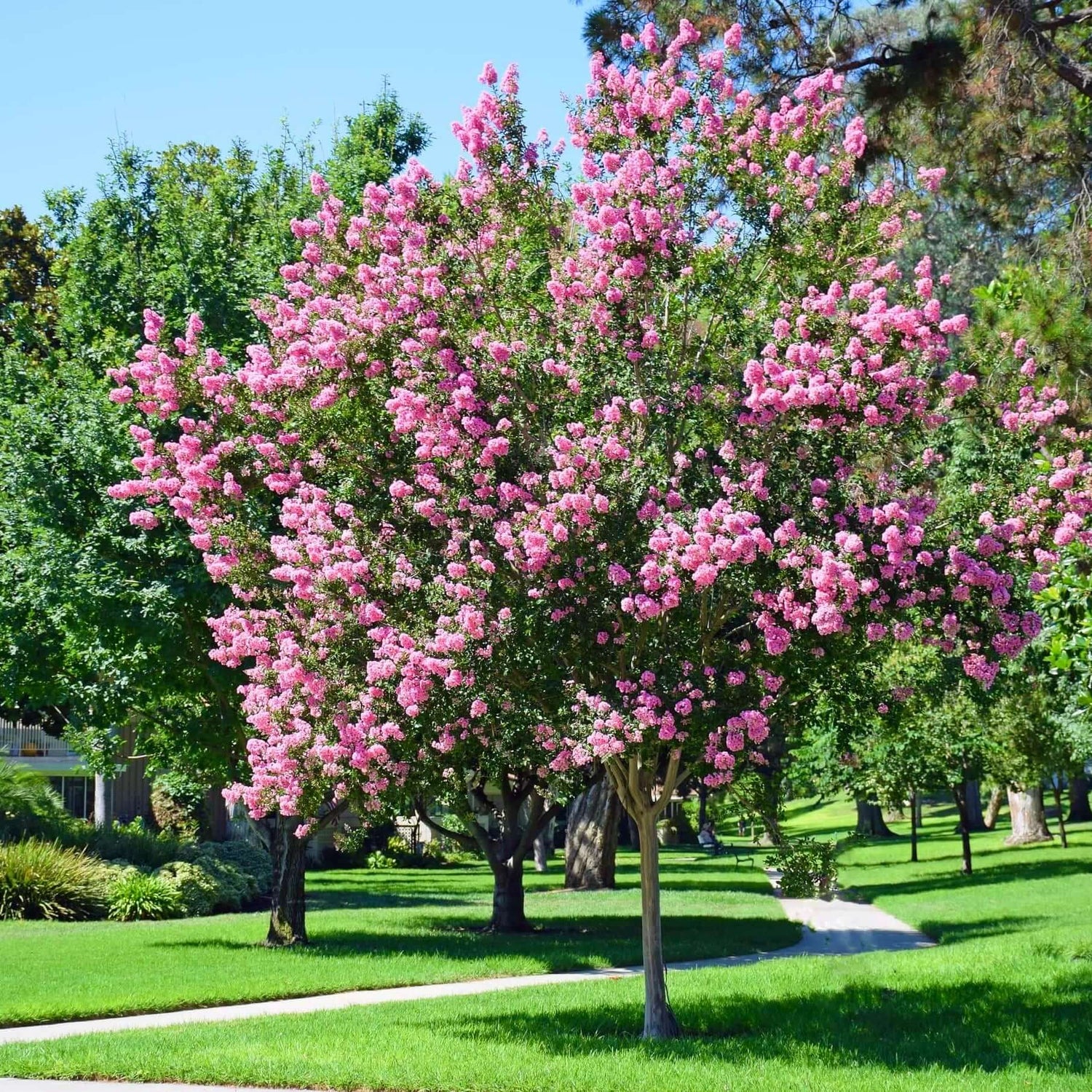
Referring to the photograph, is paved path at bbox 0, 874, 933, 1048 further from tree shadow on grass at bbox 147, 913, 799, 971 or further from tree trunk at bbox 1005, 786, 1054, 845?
tree trunk at bbox 1005, 786, 1054, 845

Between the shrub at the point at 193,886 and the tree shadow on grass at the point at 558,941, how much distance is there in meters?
3.81

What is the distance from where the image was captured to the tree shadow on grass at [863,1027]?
9153 mm

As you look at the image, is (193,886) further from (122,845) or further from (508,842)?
(508,842)

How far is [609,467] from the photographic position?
31.2 feet

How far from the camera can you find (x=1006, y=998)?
11258 millimetres

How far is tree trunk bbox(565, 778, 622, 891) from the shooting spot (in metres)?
28.3

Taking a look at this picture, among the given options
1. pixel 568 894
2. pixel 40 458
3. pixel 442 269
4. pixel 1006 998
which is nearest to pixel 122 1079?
pixel 442 269

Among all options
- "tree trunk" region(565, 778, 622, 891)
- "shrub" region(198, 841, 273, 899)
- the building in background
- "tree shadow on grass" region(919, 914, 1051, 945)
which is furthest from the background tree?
the building in background

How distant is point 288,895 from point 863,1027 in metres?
9.58

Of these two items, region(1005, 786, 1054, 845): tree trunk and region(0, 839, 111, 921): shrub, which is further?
region(1005, 786, 1054, 845): tree trunk

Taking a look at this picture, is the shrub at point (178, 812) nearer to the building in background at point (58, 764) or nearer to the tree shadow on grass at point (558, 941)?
the building in background at point (58, 764)

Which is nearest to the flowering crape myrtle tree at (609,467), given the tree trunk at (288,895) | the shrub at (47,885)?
the tree trunk at (288,895)

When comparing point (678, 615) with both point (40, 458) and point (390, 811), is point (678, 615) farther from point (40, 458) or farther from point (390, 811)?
point (40, 458)

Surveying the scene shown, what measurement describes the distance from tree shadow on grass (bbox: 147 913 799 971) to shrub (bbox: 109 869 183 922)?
11.1 feet
